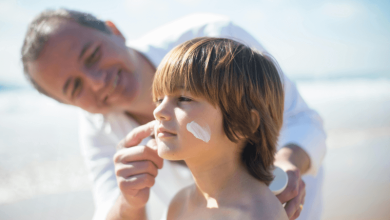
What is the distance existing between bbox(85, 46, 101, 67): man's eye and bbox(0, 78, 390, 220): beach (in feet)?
4.04

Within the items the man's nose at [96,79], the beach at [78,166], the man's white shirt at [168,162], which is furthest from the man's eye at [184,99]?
the beach at [78,166]

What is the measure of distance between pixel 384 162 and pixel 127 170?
3.50 meters

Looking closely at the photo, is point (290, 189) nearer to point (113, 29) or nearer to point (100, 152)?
point (100, 152)

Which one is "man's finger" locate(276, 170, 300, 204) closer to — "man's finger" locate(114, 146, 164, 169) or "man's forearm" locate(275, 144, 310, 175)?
"man's forearm" locate(275, 144, 310, 175)

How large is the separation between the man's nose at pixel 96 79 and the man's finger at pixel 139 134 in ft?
1.94

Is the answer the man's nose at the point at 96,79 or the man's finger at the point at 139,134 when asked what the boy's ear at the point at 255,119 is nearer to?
the man's finger at the point at 139,134

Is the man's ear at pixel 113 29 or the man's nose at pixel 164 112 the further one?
the man's ear at pixel 113 29

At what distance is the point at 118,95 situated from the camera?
180 centimetres

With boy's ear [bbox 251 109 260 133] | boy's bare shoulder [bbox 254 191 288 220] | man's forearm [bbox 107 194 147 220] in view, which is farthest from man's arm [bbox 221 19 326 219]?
man's forearm [bbox 107 194 147 220]

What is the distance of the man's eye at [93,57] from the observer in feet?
5.41

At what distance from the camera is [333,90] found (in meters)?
9.54

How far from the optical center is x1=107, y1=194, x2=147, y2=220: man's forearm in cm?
122

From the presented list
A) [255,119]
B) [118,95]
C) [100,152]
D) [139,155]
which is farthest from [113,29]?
[255,119]

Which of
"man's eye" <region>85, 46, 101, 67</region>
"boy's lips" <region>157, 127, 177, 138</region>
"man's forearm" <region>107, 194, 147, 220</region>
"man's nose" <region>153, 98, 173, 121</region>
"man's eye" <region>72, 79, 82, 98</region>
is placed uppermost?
"man's nose" <region>153, 98, 173, 121</region>
